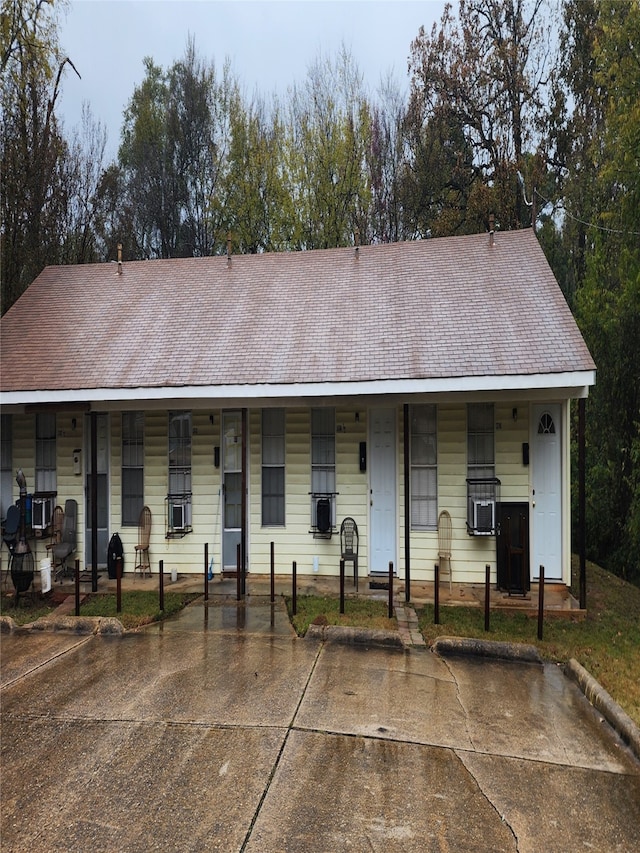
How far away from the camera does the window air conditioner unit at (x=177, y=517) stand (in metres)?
7.70

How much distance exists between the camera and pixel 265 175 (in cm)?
1858

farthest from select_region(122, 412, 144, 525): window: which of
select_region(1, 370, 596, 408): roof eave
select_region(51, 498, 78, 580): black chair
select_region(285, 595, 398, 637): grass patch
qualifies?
select_region(285, 595, 398, 637): grass patch

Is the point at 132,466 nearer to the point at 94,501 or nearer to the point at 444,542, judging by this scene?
the point at 94,501

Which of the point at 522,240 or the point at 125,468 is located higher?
the point at 522,240

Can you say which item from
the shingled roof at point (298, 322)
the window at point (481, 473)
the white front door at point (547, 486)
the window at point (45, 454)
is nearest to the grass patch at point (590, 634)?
the white front door at point (547, 486)

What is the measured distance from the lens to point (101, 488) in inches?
316

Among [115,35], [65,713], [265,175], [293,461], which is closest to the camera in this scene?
[65,713]

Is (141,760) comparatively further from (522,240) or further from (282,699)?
(522,240)

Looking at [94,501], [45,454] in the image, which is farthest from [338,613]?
[45,454]

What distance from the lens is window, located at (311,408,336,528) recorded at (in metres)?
7.71

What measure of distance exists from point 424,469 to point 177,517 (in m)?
3.63

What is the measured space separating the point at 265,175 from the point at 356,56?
212 inches

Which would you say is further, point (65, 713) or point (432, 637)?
point (432, 637)

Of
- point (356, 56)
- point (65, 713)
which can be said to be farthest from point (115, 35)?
point (65, 713)
